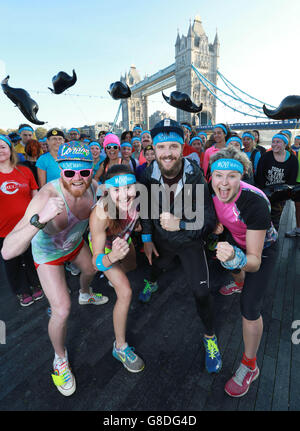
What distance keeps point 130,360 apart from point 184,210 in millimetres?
1661

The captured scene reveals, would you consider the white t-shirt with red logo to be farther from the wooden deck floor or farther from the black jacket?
the black jacket

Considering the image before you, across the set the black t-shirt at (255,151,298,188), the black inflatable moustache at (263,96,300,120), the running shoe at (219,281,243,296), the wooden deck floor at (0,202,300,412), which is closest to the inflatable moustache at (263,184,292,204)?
the black t-shirt at (255,151,298,188)

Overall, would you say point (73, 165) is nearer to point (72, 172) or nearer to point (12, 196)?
point (72, 172)

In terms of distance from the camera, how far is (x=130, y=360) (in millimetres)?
2172

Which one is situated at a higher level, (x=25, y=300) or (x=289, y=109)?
(x=289, y=109)

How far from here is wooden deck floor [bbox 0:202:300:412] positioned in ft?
6.25

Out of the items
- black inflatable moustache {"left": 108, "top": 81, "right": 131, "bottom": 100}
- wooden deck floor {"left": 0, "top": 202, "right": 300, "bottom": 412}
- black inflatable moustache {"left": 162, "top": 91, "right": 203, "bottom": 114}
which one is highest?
black inflatable moustache {"left": 108, "top": 81, "right": 131, "bottom": 100}

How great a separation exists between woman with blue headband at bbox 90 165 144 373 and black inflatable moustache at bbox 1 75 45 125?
403 cm
